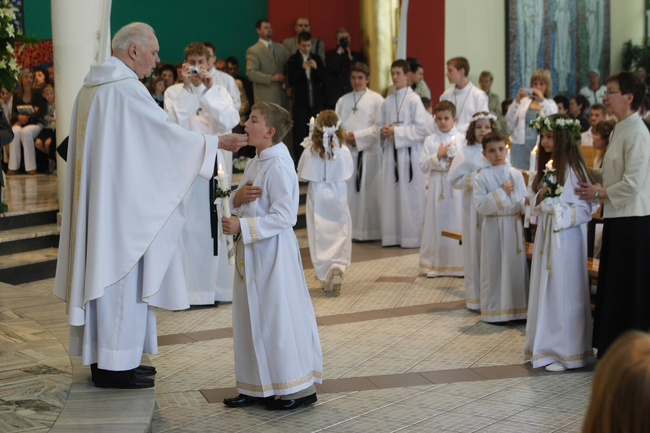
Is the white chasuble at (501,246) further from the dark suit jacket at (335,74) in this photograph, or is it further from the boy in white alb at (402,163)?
the dark suit jacket at (335,74)

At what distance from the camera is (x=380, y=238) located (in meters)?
9.62

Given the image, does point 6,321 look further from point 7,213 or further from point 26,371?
point 7,213

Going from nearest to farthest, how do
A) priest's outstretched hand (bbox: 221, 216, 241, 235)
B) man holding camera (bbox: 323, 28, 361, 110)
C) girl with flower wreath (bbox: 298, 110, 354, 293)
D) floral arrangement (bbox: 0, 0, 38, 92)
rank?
priest's outstretched hand (bbox: 221, 216, 241, 235)
floral arrangement (bbox: 0, 0, 38, 92)
girl with flower wreath (bbox: 298, 110, 354, 293)
man holding camera (bbox: 323, 28, 361, 110)

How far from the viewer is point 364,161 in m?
9.45

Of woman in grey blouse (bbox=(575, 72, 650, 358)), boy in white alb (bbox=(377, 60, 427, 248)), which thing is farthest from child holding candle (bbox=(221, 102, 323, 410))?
boy in white alb (bbox=(377, 60, 427, 248))

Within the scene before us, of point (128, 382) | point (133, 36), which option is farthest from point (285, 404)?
point (133, 36)

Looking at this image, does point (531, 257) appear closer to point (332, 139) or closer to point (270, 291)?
point (332, 139)

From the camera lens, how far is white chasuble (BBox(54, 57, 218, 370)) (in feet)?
11.8

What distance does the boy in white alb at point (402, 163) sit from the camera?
8805 millimetres

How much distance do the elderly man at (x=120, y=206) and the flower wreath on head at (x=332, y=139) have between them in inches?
127

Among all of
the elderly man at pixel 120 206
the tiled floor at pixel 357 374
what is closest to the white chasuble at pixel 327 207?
the tiled floor at pixel 357 374

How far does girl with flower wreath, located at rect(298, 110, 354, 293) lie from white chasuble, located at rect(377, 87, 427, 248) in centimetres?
→ 198

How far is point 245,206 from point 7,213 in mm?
4944

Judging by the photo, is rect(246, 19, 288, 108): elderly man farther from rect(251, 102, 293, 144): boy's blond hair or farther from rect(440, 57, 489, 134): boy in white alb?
rect(251, 102, 293, 144): boy's blond hair
